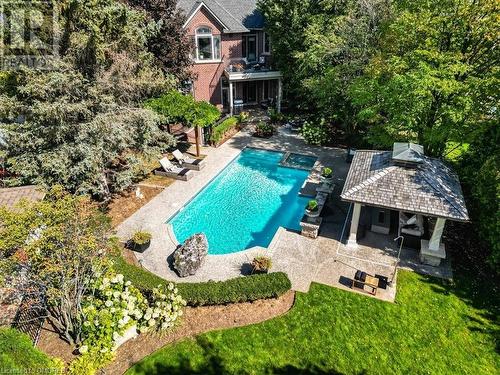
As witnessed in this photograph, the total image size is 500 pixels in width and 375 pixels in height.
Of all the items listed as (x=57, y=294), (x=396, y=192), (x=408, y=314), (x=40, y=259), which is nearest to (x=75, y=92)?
(x=40, y=259)

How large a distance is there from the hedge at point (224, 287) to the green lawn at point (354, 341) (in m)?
1.17

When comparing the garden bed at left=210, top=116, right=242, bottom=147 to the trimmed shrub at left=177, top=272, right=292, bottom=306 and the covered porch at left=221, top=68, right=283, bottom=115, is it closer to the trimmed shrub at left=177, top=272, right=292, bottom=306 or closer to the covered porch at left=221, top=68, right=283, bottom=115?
the covered porch at left=221, top=68, right=283, bottom=115

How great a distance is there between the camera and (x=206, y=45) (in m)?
34.5

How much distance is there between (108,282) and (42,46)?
12.5 m

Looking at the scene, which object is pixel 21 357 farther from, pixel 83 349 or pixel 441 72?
pixel 441 72

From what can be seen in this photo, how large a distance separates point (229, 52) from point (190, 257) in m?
27.3

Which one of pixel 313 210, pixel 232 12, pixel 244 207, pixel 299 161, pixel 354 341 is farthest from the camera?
pixel 232 12

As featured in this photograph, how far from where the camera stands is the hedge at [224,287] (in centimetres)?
1329

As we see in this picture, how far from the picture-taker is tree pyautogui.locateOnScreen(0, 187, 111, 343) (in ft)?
33.9

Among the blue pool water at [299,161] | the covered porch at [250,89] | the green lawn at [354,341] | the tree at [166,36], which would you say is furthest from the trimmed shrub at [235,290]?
the covered porch at [250,89]

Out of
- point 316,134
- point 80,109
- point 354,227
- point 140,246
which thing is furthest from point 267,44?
point 140,246

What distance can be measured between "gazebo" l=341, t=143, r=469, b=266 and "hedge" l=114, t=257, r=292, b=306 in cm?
507

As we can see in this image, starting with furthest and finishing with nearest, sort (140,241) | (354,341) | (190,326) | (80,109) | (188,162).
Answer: (188,162) < (80,109) < (140,241) < (190,326) < (354,341)

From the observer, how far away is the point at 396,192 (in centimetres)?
1511
